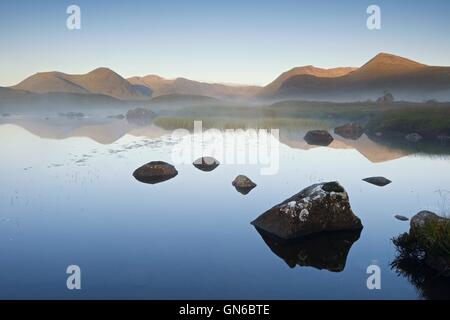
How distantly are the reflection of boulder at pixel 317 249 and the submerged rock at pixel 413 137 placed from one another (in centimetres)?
4941

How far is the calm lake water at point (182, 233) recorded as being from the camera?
1245cm

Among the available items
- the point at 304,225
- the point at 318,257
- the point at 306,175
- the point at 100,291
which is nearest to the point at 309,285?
the point at 318,257

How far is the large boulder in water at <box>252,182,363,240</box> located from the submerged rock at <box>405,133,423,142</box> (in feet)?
161

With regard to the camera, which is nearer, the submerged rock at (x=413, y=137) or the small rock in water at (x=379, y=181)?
the small rock in water at (x=379, y=181)

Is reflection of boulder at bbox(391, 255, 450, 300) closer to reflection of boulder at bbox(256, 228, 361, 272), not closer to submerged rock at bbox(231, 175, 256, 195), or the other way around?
reflection of boulder at bbox(256, 228, 361, 272)

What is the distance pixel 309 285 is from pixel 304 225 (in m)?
3.93

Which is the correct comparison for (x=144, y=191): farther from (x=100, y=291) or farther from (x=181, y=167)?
(x=100, y=291)

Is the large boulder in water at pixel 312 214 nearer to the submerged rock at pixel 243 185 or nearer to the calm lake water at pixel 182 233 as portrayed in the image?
the calm lake water at pixel 182 233

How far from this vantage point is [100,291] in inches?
474

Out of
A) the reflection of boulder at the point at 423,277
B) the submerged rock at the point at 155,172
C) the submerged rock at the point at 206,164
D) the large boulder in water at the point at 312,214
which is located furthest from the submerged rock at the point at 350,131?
the reflection of boulder at the point at 423,277

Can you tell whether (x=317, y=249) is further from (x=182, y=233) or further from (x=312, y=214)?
(x=182, y=233)

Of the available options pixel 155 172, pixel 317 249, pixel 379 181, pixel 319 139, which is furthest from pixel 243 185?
pixel 319 139

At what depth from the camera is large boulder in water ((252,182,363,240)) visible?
53.1 feet

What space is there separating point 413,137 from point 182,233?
56356mm
